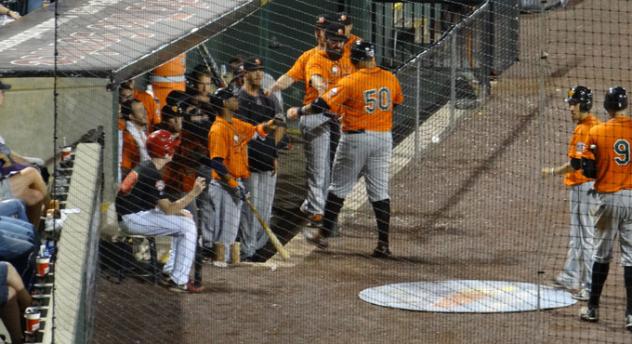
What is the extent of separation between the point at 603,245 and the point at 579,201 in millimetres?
651

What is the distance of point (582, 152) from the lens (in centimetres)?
1058

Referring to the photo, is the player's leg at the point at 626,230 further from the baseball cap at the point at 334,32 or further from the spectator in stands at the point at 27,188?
the spectator in stands at the point at 27,188

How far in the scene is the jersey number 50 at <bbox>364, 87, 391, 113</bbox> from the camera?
12.0 m

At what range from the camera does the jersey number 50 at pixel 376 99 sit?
12016 mm

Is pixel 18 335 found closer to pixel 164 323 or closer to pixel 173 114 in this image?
pixel 164 323

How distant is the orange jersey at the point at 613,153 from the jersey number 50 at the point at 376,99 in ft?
6.87

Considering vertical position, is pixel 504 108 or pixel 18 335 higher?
pixel 18 335

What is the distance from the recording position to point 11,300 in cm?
802

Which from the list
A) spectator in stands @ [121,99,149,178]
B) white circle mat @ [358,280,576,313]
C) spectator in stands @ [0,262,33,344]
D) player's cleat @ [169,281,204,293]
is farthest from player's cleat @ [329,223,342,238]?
spectator in stands @ [0,262,33,344]

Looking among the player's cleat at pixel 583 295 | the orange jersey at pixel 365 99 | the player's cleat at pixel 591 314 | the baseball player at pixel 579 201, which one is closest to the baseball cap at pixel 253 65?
the orange jersey at pixel 365 99

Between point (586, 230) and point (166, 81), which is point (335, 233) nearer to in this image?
point (166, 81)

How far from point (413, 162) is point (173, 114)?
147 inches

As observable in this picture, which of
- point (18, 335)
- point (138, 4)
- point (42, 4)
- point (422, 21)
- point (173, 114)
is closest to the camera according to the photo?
point (18, 335)

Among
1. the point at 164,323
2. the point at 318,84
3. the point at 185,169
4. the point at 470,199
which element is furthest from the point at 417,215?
the point at 164,323
